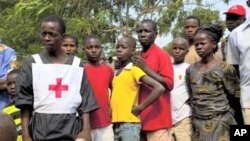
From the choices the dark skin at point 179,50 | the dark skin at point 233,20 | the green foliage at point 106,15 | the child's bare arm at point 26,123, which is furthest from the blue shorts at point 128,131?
the green foliage at point 106,15

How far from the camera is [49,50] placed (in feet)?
12.5

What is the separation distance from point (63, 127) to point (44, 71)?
1.32 ft

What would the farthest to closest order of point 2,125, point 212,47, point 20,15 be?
point 20,15
point 212,47
point 2,125

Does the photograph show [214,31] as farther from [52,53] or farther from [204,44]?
[52,53]

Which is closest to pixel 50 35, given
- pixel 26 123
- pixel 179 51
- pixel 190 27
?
pixel 26 123

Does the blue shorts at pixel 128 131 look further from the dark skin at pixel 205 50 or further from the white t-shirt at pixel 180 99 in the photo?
the dark skin at pixel 205 50

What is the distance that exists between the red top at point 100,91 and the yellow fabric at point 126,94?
0.26 feet

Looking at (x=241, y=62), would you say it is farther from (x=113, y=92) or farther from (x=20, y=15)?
(x=20, y=15)

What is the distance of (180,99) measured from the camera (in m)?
5.34

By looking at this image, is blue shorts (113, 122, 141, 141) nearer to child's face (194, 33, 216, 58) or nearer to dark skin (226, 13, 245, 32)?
child's face (194, 33, 216, 58)

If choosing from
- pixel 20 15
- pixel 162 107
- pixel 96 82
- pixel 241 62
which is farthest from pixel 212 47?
pixel 20 15

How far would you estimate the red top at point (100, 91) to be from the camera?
5.12 metres

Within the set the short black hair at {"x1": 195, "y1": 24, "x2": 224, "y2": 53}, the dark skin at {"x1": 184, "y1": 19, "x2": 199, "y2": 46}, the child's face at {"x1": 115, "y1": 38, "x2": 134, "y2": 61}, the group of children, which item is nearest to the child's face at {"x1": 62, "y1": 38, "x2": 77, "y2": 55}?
the group of children

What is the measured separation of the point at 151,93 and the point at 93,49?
31.2 inches
